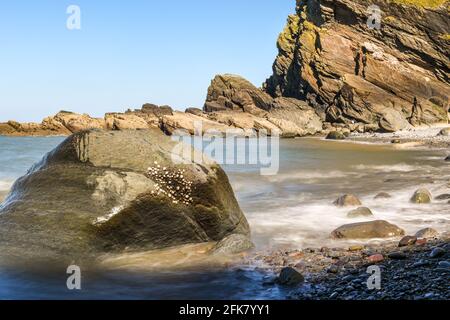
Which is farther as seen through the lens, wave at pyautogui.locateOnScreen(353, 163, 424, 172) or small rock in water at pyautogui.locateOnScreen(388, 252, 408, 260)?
wave at pyautogui.locateOnScreen(353, 163, 424, 172)

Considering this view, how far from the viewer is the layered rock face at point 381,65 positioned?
6400 cm

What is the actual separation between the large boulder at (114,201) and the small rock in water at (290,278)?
7.89 feet

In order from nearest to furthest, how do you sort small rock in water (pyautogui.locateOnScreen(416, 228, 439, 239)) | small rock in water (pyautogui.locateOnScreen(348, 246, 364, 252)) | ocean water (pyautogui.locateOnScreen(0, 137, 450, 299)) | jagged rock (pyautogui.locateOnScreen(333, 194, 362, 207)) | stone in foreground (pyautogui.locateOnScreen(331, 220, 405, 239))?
1. ocean water (pyautogui.locateOnScreen(0, 137, 450, 299))
2. small rock in water (pyautogui.locateOnScreen(348, 246, 364, 252))
3. small rock in water (pyautogui.locateOnScreen(416, 228, 439, 239))
4. stone in foreground (pyautogui.locateOnScreen(331, 220, 405, 239))
5. jagged rock (pyautogui.locateOnScreen(333, 194, 362, 207))

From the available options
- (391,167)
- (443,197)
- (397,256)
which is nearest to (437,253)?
(397,256)

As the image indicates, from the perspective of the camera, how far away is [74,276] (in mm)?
6340

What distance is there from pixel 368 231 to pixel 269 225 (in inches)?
82.6

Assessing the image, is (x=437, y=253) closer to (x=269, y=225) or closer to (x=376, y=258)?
(x=376, y=258)

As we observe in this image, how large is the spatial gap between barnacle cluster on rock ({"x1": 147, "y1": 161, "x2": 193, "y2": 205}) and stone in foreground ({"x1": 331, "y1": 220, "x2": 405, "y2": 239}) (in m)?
2.73

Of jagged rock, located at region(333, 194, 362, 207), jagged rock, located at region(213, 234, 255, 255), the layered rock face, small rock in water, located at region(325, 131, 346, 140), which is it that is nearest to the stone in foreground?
jagged rock, located at region(213, 234, 255, 255)

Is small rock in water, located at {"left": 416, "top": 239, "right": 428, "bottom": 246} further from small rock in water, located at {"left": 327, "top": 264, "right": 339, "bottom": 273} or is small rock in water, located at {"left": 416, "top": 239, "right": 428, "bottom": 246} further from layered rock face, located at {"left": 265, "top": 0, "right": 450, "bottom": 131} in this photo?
layered rock face, located at {"left": 265, "top": 0, "right": 450, "bottom": 131}

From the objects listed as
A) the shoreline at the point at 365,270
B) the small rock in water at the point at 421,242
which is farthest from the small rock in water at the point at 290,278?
the small rock in water at the point at 421,242

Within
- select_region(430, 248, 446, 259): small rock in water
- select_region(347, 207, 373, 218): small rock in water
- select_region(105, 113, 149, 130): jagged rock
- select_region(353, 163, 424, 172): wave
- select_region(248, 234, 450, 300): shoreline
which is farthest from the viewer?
select_region(105, 113, 149, 130): jagged rock

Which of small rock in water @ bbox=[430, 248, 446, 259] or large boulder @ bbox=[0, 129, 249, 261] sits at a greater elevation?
large boulder @ bbox=[0, 129, 249, 261]

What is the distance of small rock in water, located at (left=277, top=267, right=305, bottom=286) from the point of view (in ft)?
19.4
